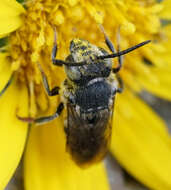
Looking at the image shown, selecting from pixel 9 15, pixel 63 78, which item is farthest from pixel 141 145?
pixel 9 15

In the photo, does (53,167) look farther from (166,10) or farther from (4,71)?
(166,10)

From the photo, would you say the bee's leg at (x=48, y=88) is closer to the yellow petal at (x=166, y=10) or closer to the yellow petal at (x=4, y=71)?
the yellow petal at (x=4, y=71)

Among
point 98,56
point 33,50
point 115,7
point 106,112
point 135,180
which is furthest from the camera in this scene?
point 135,180

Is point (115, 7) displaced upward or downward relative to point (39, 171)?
upward

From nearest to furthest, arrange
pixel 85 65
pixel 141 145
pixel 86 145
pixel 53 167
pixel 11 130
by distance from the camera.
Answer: pixel 85 65 < pixel 86 145 < pixel 11 130 < pixel 53 167 < pixel 141 145

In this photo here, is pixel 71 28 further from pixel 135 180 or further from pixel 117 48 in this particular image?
pixel 135 180

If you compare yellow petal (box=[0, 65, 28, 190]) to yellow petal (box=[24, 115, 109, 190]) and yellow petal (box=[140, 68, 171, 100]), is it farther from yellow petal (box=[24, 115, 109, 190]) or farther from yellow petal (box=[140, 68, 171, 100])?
yellow petal (box=[140, 68, 171, 100])

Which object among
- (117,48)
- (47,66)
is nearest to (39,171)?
(47,66)
